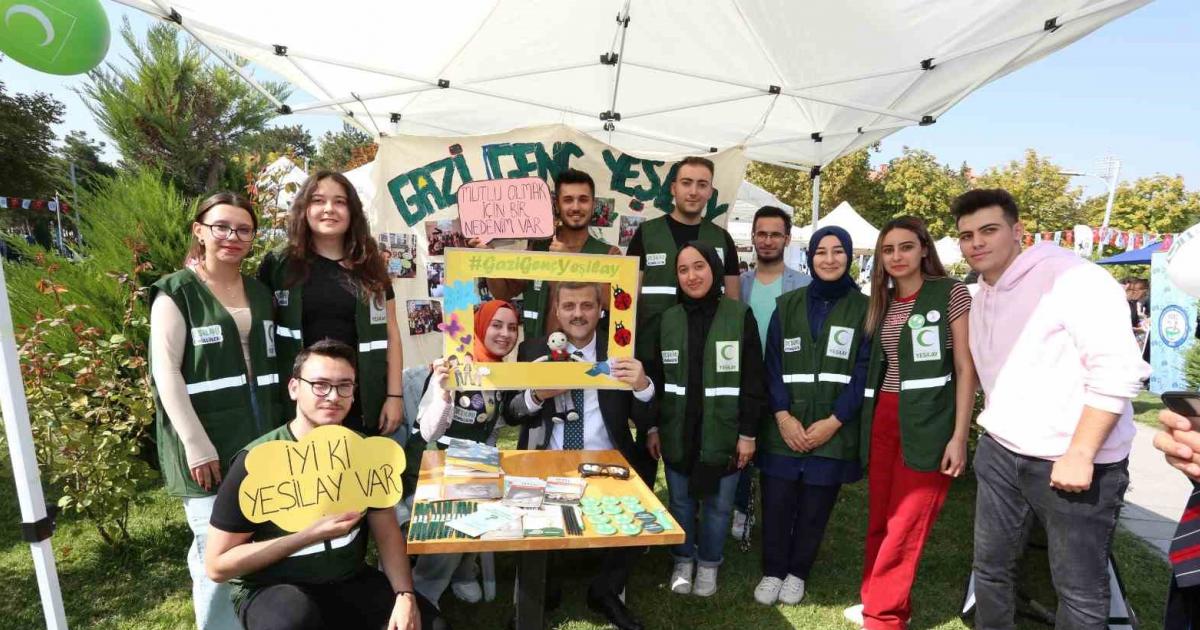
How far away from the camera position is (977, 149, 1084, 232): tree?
28688 millimetres

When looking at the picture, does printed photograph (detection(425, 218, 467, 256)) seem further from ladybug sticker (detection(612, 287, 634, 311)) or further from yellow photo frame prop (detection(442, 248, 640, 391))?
ladybug sticker (detection(612, 287, 634, 311))

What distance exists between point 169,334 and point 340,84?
386cm

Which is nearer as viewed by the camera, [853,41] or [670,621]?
[670,621]

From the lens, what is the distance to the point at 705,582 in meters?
3.62

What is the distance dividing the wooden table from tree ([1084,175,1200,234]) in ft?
109

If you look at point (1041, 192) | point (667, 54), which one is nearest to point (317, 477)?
point (667, 54)

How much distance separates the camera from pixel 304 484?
6.52 ft

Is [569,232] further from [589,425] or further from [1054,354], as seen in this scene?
[1054,354]

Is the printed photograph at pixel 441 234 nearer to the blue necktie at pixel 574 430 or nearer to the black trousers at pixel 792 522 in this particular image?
the blue necktie at pixel 574 430

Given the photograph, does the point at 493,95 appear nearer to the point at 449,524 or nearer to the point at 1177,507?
the point at 449,524

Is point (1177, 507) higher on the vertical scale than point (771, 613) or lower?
lower

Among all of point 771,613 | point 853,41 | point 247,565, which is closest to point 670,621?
point 771,613

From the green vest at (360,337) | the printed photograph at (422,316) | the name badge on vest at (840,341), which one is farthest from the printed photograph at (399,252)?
the name badge on vest at (840,341)

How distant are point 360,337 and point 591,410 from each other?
125cm
